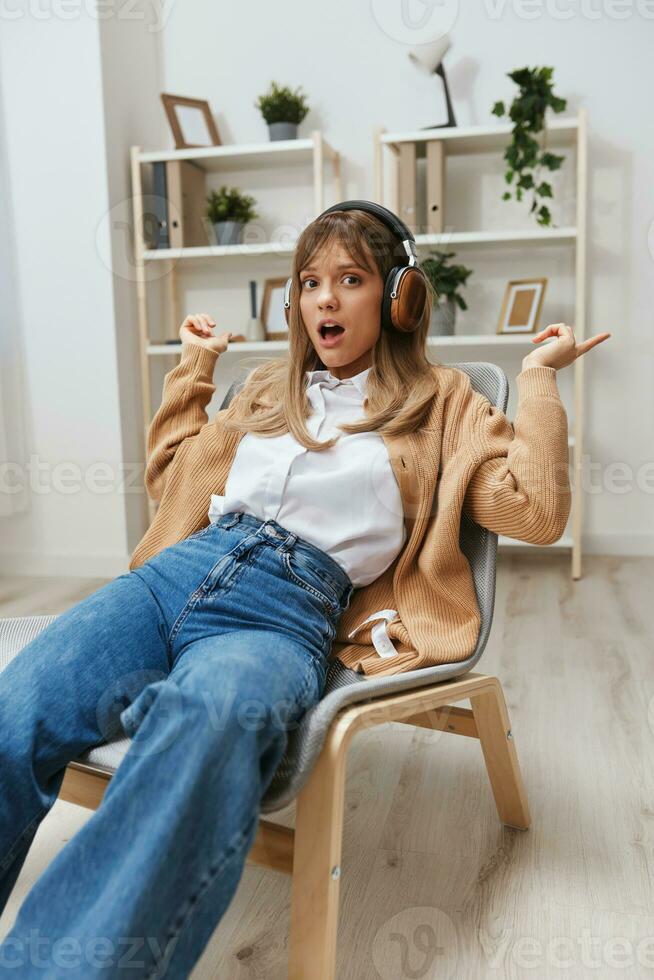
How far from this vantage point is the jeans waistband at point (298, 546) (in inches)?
44.0

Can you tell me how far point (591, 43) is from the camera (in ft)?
9.54

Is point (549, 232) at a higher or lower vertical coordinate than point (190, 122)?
lower

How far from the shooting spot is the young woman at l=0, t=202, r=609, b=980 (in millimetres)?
752

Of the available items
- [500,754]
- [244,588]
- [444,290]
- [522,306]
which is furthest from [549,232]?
[244,588]

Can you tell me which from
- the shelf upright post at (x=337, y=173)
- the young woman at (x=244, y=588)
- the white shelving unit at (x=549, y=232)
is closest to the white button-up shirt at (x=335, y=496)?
the young woman at (x=244, y=588)

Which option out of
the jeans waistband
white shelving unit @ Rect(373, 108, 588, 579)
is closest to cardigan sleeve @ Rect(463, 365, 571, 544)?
the jeans waistband

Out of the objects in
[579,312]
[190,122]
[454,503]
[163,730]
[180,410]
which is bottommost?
[163,730]

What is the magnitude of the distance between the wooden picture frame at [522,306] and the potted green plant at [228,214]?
0.96 meters

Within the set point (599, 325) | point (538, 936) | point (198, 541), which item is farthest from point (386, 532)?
point (599, 325)

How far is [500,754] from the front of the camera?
1255 mm

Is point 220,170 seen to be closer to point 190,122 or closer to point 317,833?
point 190,122

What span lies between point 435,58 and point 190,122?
2.91 ft

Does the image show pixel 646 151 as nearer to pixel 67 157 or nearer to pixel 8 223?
pixel 67 157

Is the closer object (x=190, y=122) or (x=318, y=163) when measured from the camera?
(x=318, y=163)
